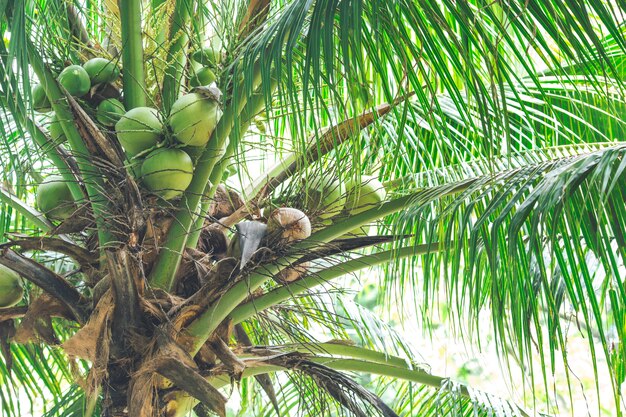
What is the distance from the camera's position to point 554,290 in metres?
1.68

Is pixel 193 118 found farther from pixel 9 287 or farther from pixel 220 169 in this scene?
pixel 9 287

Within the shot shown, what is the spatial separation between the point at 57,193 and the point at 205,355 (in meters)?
0.48

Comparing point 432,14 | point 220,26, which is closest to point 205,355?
point 220,26

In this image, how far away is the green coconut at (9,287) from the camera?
1.66 m

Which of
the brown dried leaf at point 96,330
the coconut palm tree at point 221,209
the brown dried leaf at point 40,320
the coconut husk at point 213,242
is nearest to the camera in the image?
the coconut palm tree at point 221,209

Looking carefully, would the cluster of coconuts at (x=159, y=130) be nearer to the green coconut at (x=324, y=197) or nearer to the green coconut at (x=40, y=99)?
the green coconut at (x=40, y=99)

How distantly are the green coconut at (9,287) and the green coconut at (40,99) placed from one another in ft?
1.15

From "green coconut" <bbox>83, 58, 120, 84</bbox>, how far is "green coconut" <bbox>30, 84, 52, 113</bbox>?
0.34ft

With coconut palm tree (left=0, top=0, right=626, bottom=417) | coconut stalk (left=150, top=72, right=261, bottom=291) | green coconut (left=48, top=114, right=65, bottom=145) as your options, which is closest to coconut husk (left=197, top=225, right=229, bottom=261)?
coconut palm tree (left=0, top=0, right=626, bottom=417)

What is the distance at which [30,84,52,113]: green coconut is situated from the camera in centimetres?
166

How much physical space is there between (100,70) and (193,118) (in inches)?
12.1

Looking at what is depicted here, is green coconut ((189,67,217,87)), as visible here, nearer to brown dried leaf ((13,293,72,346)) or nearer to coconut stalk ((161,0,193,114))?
coconut stalk ((161,0,193,114))

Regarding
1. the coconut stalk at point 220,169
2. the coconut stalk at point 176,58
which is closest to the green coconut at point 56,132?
the coconut stalk at point 176,58

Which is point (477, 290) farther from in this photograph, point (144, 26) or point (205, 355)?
point (144, 26)
